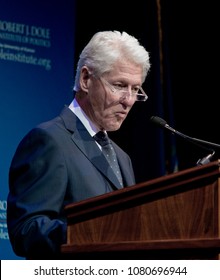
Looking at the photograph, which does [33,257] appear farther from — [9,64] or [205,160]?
[9,64]

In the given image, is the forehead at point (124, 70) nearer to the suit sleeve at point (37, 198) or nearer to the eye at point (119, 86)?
the eye at point (119, 86)

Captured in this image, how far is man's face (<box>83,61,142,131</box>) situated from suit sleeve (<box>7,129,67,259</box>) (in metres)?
0.31

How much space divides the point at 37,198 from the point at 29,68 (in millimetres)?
1978

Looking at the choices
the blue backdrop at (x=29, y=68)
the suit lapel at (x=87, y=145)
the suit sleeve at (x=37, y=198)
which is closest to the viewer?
the suit sleeve at (x=37, y=198)

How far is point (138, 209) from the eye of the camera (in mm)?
2008

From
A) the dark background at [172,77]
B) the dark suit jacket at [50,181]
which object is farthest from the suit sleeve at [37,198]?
the dark background at [172,77]

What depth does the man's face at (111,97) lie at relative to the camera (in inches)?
108

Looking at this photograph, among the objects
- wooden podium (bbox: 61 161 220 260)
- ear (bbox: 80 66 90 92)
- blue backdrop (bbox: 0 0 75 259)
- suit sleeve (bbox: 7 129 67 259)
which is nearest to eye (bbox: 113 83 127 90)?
ear (bbox: 80 66 90 92)

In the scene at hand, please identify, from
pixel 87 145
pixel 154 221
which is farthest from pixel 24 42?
pixel 154 221

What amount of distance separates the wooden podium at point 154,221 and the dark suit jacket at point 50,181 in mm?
139

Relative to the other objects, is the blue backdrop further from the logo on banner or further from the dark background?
the dark background

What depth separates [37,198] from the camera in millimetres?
2373

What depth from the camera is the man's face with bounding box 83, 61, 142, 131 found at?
274cm

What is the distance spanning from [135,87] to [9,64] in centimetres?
150
